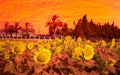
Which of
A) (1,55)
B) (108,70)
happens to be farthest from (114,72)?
(1,55)

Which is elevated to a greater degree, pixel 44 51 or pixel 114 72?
pixel 44 51

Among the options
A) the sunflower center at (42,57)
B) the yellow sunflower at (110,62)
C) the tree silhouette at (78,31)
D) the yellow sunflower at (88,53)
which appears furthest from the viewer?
the tree silhouette at (78,31)

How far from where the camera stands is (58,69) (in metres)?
2.81

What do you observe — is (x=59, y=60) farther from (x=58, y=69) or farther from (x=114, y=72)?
(x=114, y=72)

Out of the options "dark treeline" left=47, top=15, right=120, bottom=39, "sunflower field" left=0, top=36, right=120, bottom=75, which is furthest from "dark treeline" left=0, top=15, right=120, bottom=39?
"sunflower field" left=0, top=36, right=120, bottom=75

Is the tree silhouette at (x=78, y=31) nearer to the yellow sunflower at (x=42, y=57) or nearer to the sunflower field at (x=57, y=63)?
the sunflower field at (x=57, y=63)

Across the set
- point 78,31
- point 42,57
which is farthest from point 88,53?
point 78,31

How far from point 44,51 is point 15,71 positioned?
0.30m

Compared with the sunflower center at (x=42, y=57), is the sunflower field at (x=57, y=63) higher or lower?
lower

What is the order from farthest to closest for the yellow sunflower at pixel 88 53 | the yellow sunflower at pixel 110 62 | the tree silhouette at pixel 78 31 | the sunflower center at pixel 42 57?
the tree silhouette at pixel 78 31 < the yellow sunflower at pixel 110 62 < the yellow sunflower at pixel 88 53 < the sunflower center at pixel 42 57

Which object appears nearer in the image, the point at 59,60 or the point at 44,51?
the point at 44,51

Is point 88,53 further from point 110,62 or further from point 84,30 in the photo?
point 84,30

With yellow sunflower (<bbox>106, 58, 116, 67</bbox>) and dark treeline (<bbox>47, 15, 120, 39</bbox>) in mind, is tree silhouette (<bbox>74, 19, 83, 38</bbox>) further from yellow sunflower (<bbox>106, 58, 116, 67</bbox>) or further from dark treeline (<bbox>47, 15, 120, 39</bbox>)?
yellow sunflower (<bbox>106, 58, 116, 67</bbox>)

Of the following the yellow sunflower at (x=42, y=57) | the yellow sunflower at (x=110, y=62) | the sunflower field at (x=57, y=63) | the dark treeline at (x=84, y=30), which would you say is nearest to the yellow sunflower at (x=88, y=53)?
the sunflower field at (x=57, y=63)
